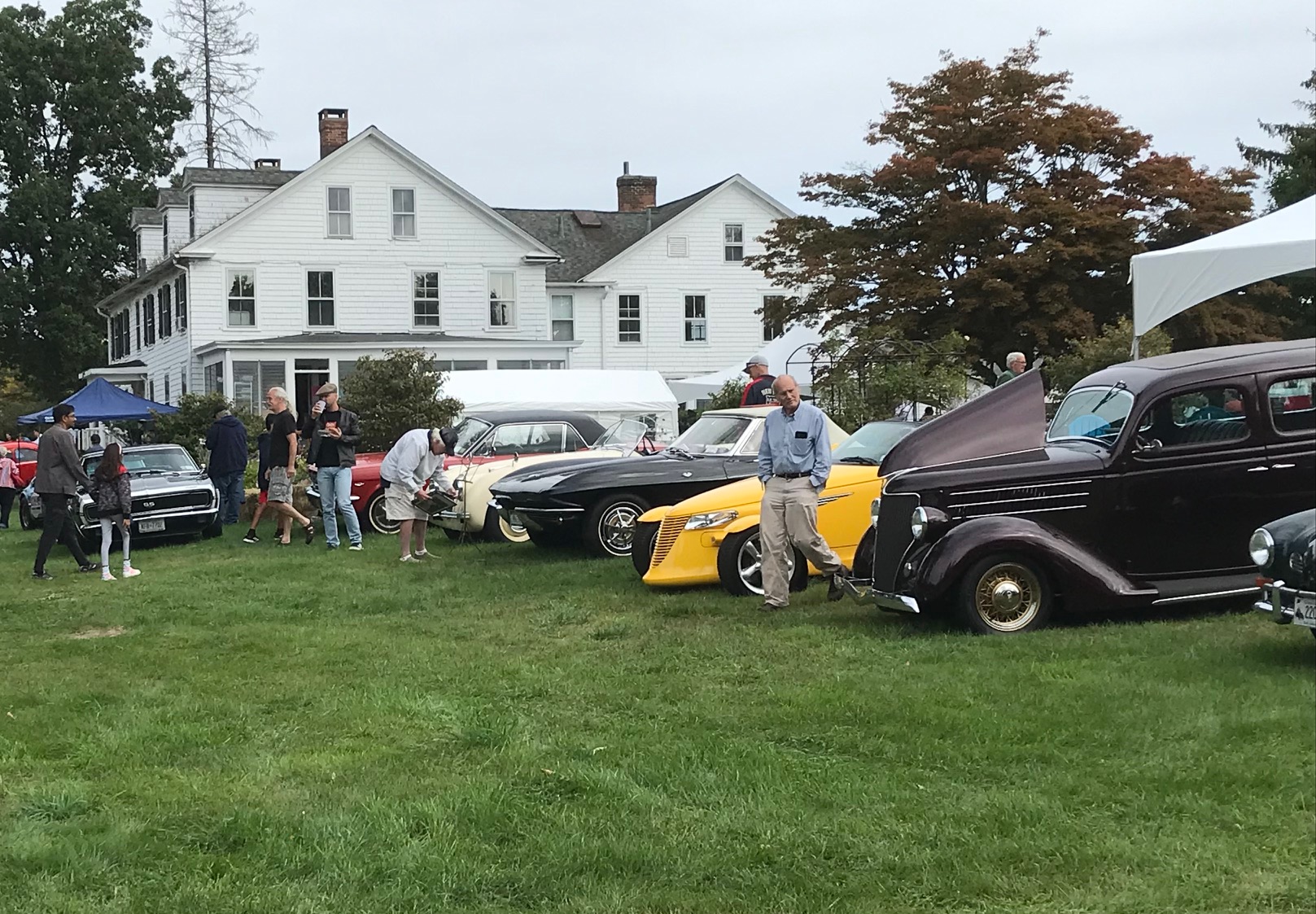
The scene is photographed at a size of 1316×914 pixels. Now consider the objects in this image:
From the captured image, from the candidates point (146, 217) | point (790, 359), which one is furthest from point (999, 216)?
point (146, 217)

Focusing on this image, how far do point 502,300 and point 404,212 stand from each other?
11.0 ft

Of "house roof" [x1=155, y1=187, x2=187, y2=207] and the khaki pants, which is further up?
"house roof" [x1=155, y1=187, x2=187, y2=207]

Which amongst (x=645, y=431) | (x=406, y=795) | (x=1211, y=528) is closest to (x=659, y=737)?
(x=406, y=795)

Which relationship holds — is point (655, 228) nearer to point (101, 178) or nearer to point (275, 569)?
point (101, 178)

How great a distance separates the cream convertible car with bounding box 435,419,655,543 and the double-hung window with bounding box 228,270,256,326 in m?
20.9

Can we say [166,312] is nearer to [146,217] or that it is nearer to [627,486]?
[146,217]

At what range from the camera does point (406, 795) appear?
589 centimetres

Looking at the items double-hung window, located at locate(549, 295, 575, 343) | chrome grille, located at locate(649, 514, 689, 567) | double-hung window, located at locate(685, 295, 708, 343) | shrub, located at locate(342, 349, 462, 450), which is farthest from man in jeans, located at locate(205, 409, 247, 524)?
double-hung window, located at locate(685, 295, 708, 343)

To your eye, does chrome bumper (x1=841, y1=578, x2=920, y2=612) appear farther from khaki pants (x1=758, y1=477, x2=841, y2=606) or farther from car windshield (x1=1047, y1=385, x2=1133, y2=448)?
car windshield (x1=1047, y1=385, x2=1133, y2=448)

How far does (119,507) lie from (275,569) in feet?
5.90

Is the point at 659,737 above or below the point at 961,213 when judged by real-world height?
below

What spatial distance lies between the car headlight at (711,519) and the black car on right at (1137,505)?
2.32m

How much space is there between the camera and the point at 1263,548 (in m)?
7.61

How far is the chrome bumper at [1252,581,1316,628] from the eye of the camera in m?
7.26
